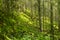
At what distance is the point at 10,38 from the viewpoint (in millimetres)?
11750

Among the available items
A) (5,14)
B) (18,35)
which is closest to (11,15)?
(5,14)

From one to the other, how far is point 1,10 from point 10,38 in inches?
157

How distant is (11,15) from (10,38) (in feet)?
13.8

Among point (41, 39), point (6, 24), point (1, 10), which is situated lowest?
point (41, 39)

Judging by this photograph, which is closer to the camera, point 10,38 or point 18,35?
point 10,38

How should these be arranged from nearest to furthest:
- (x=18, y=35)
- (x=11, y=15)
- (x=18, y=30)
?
1. (x=18, y=35)
2. (x=18, y=30)
3. (x=11, y=15)

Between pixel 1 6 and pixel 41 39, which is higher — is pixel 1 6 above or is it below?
above

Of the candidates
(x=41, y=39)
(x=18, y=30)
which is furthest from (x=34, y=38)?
(x=18, y=30)

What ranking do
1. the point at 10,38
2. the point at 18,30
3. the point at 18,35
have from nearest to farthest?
1. the point at 10,38
2. the point at 18,35
3. the point at 18,30

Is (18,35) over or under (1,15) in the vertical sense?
under

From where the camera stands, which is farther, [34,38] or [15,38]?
[34,38]

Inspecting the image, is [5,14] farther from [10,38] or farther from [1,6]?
[10,38]

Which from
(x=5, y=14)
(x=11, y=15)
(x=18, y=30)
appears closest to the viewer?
(x=18, y=30)

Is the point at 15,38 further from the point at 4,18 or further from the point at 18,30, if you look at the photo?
the point at 4,18
